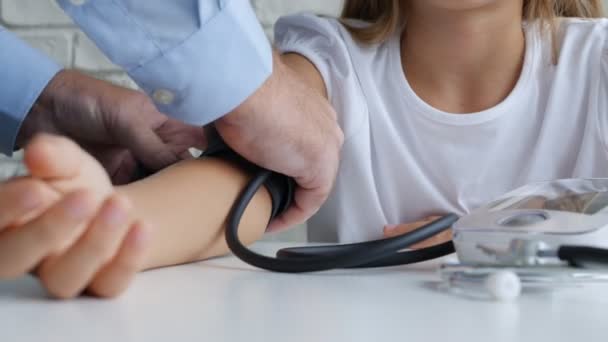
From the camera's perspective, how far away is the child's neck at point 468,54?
1000 mm

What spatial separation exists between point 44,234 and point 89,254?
25 mm

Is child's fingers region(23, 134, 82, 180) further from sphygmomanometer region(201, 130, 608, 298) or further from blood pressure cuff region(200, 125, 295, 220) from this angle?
blood pressure cuff region(200, 125, 295, 220)

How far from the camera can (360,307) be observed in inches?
15.2

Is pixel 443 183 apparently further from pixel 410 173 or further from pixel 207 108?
pixel 207 108

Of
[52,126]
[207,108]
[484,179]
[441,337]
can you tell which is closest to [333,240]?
[484,179]

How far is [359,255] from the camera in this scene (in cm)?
46

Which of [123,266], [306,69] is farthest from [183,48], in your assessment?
[306,69]

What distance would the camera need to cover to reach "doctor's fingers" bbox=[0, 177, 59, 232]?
337 millimetres

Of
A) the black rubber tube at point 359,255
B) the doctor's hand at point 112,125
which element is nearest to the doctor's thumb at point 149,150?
the doctor's hand at point 112,125

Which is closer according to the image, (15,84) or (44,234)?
(44,234)

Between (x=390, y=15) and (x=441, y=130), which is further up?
(x=390, y=15)

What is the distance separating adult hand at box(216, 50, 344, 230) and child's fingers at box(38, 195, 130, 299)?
0.23m

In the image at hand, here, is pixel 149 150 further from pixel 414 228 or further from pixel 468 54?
pixel 468 54

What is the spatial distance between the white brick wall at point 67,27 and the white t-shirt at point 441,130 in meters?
0.49
